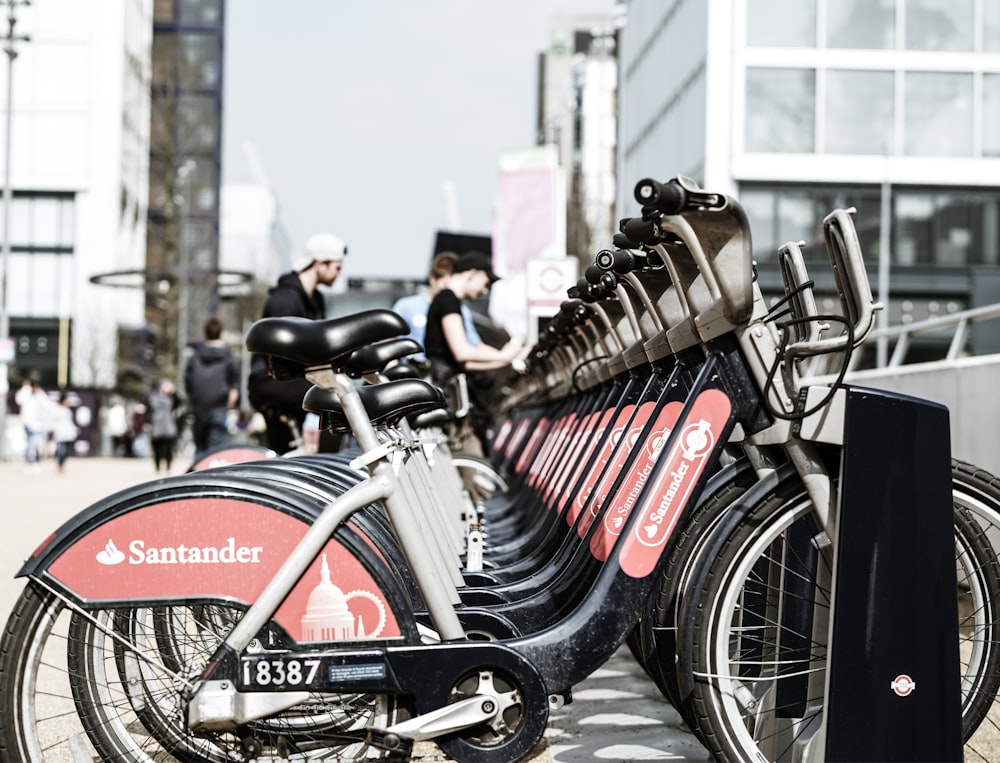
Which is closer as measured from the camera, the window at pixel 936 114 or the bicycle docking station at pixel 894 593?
the bicycle docking station at pixel 894 593

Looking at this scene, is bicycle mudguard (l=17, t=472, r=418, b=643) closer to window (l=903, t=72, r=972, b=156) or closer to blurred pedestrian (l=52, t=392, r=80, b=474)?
blurred pedestrian (l=52, t=392, r=80, b=474)

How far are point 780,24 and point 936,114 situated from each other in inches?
172

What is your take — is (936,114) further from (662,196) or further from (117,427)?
(662,196)

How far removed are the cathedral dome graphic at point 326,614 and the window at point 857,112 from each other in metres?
34.1

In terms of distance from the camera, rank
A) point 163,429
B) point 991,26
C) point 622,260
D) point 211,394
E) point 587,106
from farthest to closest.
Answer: point 587,106 < point 991,26 < point 163,429 < point 211,394 < point 622,260

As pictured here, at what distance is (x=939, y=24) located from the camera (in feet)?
120

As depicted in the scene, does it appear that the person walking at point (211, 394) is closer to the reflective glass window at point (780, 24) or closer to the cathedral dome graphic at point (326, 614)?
the cathedral dome graphic at point (326, 614)

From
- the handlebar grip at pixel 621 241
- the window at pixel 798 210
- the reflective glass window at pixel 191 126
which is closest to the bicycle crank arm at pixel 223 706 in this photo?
the handlebar grip at pixel 621 241

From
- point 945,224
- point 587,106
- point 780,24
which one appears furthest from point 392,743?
point 587,106

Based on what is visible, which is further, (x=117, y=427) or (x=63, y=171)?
(x=63, y=171)

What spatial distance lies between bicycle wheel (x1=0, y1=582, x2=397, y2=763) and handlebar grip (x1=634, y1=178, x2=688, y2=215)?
4.36 ft

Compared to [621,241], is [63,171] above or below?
above

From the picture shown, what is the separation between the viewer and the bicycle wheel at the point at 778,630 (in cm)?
374

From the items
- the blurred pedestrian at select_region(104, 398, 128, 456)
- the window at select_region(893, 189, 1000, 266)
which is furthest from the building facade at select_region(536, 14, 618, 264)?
the window at select_region(893, 189, 1000, 266)
